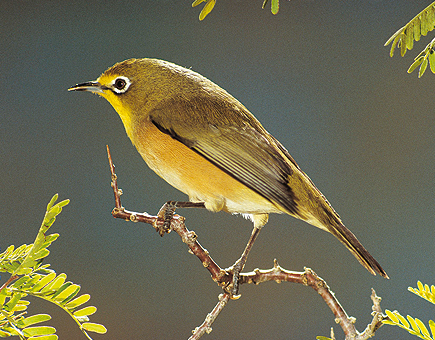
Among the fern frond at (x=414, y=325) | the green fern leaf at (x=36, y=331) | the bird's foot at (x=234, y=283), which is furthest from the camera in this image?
the bird's foot at (x=234, y=283)

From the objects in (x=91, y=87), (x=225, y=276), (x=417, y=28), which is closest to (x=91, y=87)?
(x=91, y=87)

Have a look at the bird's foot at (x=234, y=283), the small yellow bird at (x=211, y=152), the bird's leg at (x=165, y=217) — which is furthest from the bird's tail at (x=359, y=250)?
the bird's leg at (x=165, y=217)

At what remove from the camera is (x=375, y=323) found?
83 centimetres

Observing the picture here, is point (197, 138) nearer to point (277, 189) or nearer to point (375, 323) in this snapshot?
point (277, 189)

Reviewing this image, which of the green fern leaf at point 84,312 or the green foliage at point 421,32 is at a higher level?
the green foliage at point 421,32

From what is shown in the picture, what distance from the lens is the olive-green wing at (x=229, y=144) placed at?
0.98 metres

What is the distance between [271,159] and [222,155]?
120mm

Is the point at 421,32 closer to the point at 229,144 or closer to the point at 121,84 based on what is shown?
the point at 229,144

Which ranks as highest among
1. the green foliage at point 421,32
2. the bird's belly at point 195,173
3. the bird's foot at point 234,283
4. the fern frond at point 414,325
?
the green foliage at point 421,32

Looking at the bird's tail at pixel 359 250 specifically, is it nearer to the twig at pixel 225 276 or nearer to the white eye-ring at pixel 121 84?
the twig at pixel 225 276

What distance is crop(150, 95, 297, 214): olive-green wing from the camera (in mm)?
979

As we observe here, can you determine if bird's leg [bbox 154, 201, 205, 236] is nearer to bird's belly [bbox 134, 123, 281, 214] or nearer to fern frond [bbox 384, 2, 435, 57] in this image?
bird's belly [bbox 134, 123, 281, 214]

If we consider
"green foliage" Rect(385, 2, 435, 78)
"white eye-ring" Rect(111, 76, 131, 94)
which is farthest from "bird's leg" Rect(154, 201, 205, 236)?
"green foliage" Rect(385, 2, 435, 78)

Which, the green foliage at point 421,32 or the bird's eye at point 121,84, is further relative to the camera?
the bird's eye at point 121,84
